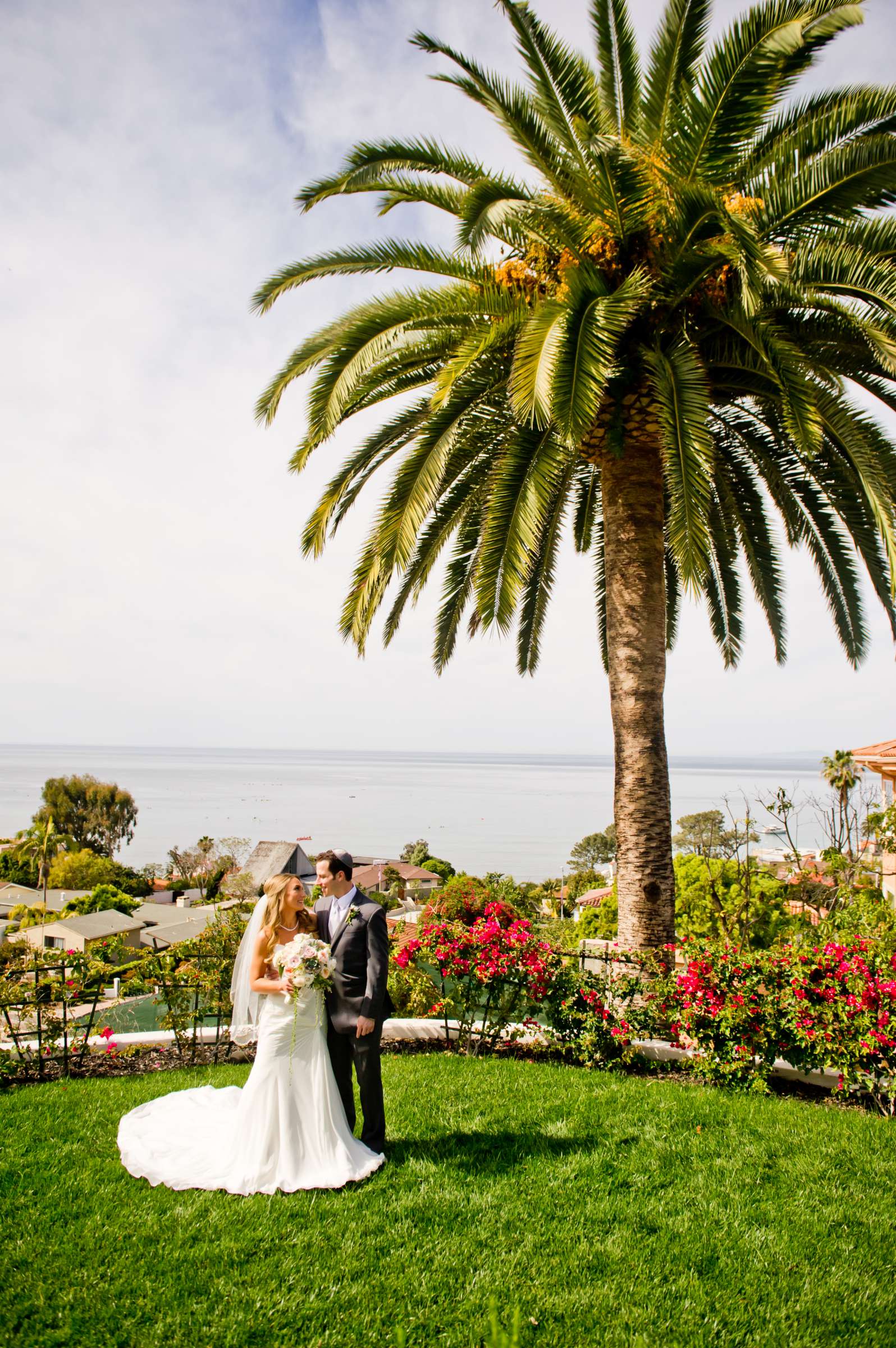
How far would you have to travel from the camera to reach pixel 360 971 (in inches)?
206

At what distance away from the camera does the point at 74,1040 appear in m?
7.24

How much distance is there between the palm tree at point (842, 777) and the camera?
46.8 ft

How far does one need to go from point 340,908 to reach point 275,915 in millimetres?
448

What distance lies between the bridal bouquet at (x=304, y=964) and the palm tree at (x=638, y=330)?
404 centimetres

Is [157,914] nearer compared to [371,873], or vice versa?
[157,914]

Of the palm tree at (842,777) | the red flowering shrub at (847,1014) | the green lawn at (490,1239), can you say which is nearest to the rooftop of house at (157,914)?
the palm tree at (842,777)

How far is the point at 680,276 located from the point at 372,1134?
24.9 ft

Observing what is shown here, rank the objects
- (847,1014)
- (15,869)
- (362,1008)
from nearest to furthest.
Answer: (362,1008), (847,1014), (15,869)

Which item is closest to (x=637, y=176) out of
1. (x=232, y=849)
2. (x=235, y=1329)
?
(x=235, y=1329)

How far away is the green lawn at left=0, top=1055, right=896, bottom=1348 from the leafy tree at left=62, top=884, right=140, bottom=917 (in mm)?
37233

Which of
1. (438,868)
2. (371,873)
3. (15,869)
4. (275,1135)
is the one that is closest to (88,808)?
(15,869)

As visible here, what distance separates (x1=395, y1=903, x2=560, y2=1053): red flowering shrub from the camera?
7.17m

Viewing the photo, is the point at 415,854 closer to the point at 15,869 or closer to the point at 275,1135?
the point at 15,869

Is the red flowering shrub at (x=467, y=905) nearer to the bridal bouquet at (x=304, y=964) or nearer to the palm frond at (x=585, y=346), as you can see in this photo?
the bridal bouquet at (x=304, y=964)
